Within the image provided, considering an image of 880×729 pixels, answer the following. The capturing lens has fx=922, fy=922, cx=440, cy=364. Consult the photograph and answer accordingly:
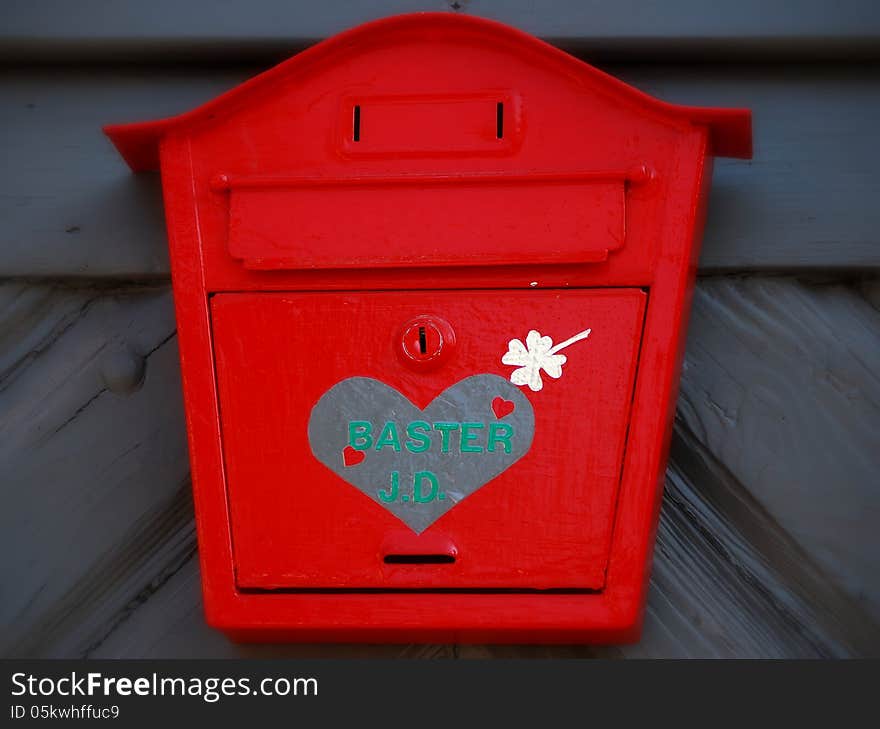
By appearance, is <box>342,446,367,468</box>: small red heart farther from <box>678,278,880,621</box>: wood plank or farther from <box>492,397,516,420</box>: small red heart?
<box>678,278,880,621</box>: wood plank

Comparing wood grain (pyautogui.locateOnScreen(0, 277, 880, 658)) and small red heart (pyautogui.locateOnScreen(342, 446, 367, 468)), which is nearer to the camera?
small red heart (pyautogui.locateOnScreen(342, 446, 367, 468))

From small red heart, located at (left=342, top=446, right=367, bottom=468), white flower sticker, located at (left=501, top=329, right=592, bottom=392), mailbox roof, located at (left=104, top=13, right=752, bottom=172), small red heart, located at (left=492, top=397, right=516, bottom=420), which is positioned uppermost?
mailbox roof, located at (left=104, top=13, right=752, bottom=172)

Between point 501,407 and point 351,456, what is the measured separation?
170 mm

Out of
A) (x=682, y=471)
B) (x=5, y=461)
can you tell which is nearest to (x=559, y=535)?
(x=682, y=471)

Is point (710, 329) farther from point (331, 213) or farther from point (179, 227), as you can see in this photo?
point (179, 227)

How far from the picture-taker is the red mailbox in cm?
98

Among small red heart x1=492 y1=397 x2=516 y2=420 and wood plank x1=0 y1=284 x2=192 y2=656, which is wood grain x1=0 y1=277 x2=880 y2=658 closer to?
wood plank x1=0 y1=284 x2=192 y2=656

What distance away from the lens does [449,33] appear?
3.30ft

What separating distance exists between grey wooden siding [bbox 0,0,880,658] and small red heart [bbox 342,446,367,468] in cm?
30

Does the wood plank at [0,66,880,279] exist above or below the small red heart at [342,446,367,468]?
above


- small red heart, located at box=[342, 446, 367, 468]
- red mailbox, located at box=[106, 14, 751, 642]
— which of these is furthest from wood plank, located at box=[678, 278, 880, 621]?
small red heart, located at box=[342, 446, 367, 468]

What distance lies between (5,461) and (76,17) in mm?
590

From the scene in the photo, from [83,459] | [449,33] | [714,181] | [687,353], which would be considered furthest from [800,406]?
[83,459]

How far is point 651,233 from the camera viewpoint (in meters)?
0.98
